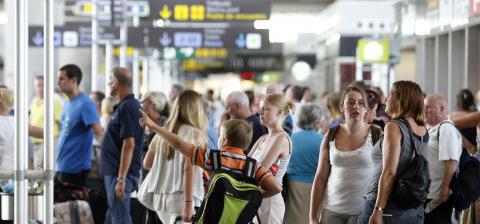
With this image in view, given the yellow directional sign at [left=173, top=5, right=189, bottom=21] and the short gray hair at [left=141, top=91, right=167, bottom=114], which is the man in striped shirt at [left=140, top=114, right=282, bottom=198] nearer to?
the short gray hair at [left=141, top=91, right=167, bottom=114]

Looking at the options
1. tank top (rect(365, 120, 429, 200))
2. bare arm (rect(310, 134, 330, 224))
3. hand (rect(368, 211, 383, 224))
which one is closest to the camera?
hand (rect(368, 211, 383, 224))

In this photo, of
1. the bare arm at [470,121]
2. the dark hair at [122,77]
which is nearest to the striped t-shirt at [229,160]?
the bare arm at [470,121]

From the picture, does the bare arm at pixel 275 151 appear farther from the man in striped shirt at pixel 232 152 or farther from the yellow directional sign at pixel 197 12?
the yellow directional sign at pixel 197 12

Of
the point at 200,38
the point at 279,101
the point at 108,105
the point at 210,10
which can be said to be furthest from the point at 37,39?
the point at 279,101

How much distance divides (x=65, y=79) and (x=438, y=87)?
371 inches

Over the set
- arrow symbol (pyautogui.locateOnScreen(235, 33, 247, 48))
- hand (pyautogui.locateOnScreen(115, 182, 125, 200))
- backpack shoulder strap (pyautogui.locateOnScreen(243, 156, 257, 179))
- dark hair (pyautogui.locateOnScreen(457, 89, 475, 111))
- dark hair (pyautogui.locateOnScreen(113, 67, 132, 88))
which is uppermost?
arrow symbol (pyautogui.locateOnScreen(235, 33, 247, 48))

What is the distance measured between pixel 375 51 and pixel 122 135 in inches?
519

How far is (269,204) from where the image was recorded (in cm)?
724

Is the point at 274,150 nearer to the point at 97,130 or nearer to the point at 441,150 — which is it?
the point at 441,150

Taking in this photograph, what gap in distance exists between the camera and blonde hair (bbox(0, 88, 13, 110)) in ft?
30.3

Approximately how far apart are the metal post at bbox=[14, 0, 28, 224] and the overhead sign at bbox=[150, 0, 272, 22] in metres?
17.0

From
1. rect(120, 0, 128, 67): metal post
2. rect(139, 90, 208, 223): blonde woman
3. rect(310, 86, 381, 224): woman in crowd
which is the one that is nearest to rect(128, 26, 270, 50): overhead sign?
rect(120, 0, 128, 67): metal post

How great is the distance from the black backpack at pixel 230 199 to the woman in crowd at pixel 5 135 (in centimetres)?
313

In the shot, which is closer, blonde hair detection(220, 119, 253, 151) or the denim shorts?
blonde hair detection(220, 119, 253, 151)
